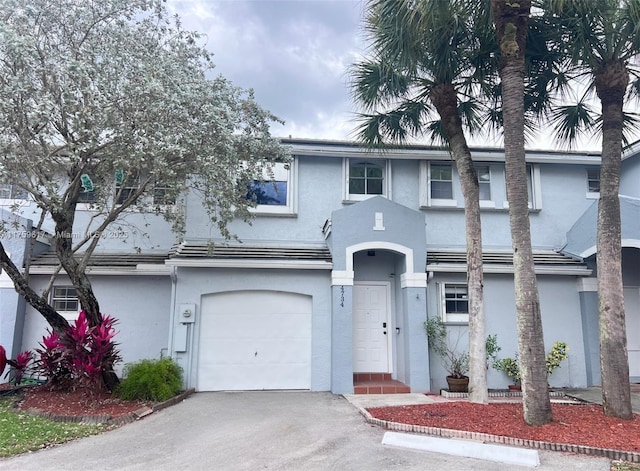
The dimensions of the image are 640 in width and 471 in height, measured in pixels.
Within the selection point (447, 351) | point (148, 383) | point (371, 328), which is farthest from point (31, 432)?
point (447, 351)

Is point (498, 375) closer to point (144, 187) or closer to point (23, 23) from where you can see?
point (144, 187)

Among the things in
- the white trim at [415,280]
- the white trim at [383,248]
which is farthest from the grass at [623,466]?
the white trim at [383,248]

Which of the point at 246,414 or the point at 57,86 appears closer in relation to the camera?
the point at 57,86

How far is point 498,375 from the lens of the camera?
10867 millimetres

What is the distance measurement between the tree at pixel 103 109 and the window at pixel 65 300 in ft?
8.08

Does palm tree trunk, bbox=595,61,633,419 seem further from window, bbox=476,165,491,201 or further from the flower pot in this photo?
window, bbox=476,165,491,201

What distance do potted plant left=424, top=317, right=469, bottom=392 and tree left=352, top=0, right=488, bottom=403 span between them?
209cm

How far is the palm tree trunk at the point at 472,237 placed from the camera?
8.27 metres

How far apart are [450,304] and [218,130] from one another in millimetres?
7137

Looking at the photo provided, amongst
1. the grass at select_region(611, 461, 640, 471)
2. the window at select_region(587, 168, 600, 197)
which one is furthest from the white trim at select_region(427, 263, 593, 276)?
the grass at select_region(611, 461, 640, 471)

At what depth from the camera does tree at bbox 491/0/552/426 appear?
674 cm

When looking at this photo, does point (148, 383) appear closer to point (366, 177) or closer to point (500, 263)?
point (366, 177)

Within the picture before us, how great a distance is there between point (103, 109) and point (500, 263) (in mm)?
9701

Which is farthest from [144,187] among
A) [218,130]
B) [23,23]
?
[23,23]
